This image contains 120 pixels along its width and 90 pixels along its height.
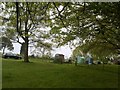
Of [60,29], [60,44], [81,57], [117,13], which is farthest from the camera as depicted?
[81,57]

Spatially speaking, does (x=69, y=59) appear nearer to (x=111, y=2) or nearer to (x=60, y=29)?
(x=60, y=29)

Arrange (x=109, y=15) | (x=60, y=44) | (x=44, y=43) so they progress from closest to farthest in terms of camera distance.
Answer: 1. (x=109, y=15)
2. (x=60, y=44)
3. (x=44, y=43)

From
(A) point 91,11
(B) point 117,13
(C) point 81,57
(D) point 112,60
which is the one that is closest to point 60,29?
(A) point 91,11

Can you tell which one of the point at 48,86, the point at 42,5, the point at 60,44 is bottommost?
the point at 48,86

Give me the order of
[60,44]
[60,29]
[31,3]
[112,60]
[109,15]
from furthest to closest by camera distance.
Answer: [112,60] < [60,44] < [60,29] < [109,15] < [31,3]

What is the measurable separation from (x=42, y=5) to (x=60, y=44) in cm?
760

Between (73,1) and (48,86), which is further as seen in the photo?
(73,1)

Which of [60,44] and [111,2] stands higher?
[111,2]

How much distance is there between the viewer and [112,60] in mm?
43156

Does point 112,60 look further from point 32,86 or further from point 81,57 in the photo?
point 32,86

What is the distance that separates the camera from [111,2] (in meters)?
11.2

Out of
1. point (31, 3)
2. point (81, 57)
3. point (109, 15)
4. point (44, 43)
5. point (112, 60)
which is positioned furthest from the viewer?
point (112, 60)

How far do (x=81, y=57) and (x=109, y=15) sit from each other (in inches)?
881

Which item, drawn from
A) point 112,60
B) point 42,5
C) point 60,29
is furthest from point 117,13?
point 112,60
